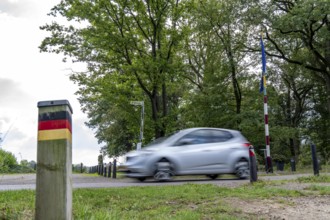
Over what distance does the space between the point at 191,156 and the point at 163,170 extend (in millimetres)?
1045

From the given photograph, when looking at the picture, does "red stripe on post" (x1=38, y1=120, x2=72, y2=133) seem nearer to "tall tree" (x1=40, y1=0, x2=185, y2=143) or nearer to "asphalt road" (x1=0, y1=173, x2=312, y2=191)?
"asphalt road" (x1=0, y1=173, x2=312, y2=191)

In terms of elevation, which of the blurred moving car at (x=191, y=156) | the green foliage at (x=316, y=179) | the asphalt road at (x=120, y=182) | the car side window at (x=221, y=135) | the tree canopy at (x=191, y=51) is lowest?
the asphalt road at (x=120, y=182)

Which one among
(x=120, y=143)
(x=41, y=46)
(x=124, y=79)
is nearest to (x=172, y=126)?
(x=124, y=79)

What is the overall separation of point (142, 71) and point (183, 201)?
15.6 m

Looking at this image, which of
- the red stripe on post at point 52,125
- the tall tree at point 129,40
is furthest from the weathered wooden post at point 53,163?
the tall tree at point 129,40

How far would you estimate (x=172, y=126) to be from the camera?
2292 cm

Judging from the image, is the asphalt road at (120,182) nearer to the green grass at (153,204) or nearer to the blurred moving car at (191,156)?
the blurred moving car at (191,156)

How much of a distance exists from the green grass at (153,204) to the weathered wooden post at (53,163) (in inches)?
37.4

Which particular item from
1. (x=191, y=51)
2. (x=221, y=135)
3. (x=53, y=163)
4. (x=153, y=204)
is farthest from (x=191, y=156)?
(x=191, y=51)

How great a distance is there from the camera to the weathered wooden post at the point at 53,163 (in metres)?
2.36

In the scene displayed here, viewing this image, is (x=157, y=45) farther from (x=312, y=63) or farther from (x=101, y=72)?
(x=312, y=63)

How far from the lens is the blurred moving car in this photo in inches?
439

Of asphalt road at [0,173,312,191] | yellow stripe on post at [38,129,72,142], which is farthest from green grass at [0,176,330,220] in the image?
asphalt road at [0,173,312,191]

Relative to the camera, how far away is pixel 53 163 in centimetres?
241
